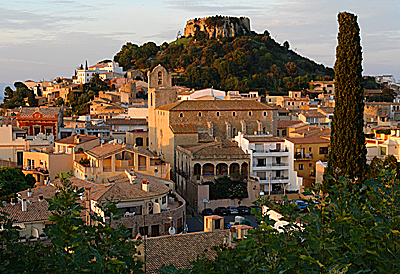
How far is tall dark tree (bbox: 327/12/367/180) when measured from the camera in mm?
20281

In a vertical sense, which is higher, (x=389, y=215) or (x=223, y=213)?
(x=389, y=215)

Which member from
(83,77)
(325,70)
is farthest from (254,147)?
(325,70)

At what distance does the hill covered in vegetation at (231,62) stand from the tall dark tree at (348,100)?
6759 centimetres

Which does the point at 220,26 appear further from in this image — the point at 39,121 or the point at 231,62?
the point at 39,121

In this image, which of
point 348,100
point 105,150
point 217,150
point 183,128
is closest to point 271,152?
point 217,150

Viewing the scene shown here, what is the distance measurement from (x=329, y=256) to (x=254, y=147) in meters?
29.6

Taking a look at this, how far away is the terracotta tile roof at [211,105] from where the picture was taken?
144ft

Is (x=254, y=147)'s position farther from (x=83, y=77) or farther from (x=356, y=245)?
(x=83, y=77)

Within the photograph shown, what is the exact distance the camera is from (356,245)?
348 inches

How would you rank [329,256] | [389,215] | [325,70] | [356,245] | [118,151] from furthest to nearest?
1. [325,70]
2. [118,151]
3. [389,215]
4. [356,245]
5. [329,256]

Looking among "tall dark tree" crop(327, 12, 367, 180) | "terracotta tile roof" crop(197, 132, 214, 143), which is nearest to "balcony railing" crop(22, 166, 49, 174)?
"terracotta tile roof" crop(197, 132, 214, 143)

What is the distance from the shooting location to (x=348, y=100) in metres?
20.7

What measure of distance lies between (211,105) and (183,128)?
4758 mm

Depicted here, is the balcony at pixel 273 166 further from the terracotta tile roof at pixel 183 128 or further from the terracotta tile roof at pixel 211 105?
the terracotta tile roof at pixel 211 105
